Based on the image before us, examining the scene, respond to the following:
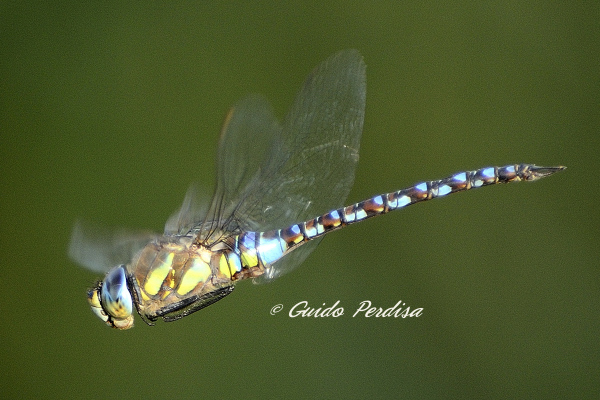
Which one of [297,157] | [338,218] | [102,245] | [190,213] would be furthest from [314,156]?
[102,245]

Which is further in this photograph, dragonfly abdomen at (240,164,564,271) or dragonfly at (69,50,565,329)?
dragonfly abdomen at (240,164,564,271)

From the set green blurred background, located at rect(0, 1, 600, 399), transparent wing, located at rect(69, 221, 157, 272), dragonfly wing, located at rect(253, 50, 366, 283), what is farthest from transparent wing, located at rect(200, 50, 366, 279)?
green blurred background, located at rect(0, 1, 600, 399)

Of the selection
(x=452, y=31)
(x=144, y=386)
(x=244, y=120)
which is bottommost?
(x=144, y=386)

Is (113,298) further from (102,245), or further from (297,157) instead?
(297,157)

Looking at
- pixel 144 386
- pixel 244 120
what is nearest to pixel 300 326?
pixel 144 386

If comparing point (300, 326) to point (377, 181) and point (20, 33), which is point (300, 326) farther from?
point (20, 33)

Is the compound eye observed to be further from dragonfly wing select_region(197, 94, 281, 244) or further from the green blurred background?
the green blurred background
